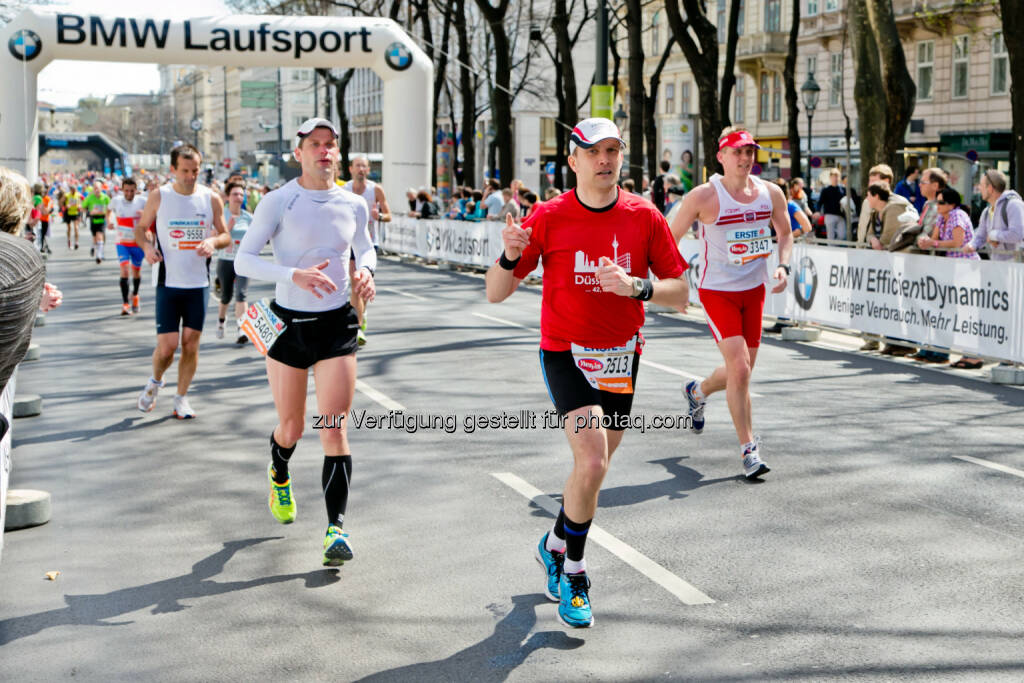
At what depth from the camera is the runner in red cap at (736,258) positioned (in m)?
7.84

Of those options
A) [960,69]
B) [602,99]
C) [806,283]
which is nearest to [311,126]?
[806,283]

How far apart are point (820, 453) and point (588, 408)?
381 centimetres

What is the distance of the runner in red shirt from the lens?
5.05 m

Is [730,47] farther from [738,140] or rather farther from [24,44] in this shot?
[738,140]

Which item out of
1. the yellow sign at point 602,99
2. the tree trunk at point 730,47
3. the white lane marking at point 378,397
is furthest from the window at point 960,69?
the white lane marking at point 378,397

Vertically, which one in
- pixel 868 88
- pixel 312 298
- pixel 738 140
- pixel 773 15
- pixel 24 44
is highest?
pixel 773 15

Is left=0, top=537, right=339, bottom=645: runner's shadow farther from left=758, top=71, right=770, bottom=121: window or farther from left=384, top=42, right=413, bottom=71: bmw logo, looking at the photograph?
left=758, top=71, right=770, bottom=121: window

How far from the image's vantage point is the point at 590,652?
4.76m

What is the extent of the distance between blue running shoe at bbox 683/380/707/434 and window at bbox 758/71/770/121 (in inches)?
1884

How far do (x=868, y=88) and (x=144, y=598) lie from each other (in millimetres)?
15363

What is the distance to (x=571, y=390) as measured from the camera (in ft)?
16.8

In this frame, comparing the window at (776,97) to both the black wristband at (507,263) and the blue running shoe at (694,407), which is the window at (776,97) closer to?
the blue running shoe at (694,407)

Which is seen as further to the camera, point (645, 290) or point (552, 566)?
point (552, 566)

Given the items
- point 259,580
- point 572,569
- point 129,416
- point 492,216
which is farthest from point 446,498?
point 492,216
